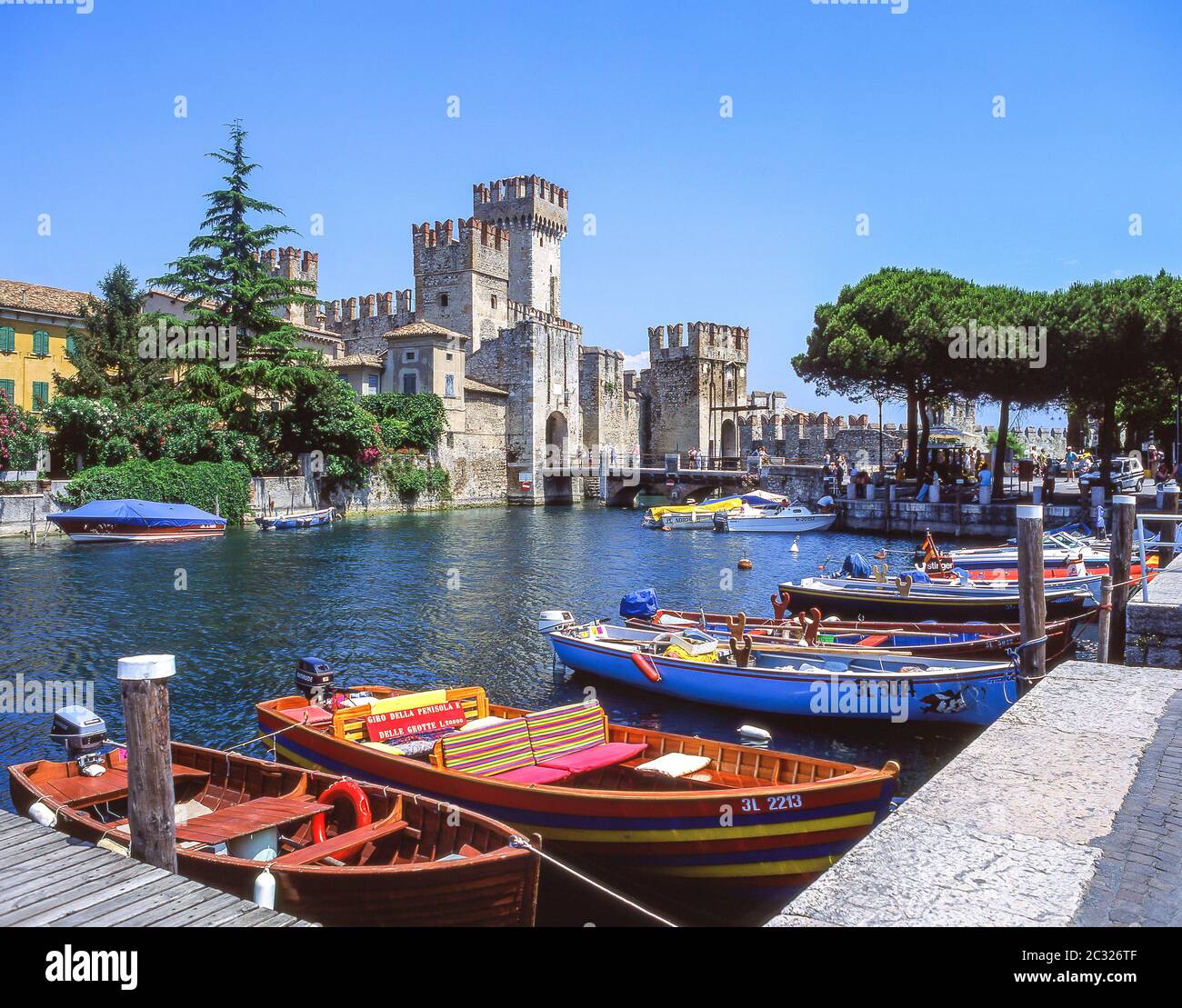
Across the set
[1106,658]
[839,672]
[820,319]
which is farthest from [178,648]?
[820,319]

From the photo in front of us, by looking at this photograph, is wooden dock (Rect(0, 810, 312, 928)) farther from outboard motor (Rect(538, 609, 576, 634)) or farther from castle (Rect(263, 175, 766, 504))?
castle (Rect(263, 175, 766, 504))

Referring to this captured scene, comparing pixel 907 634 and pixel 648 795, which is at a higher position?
pixel 907 634

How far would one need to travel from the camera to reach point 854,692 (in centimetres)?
1139

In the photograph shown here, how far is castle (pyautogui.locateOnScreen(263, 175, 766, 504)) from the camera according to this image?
5075 centimetres

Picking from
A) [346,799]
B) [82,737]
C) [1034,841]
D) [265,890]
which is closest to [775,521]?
[82,737]

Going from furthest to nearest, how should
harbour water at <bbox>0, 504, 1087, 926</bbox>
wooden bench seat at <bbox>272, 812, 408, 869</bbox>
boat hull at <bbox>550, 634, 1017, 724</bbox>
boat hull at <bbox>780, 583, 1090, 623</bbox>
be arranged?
boat hull at <bbox>780, 583, 1090, 623</bbox>
harbour water at <bbox>0, 504, 1087, 926</bbox>
boat hull at <bbox>550, 634, 1017, 724</bbox>
wooden bench seat at <bbox>272, 812, 408, 869</bbox>

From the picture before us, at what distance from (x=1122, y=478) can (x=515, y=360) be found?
33.0 meters

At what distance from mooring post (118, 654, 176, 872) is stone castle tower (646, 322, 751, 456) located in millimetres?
59292

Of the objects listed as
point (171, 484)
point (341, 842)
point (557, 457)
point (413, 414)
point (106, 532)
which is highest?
point (413, 414)

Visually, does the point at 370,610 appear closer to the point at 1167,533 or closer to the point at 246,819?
the point at 246,819

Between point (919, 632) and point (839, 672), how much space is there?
10.2 ft

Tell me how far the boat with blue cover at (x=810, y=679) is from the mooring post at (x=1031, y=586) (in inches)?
16.9

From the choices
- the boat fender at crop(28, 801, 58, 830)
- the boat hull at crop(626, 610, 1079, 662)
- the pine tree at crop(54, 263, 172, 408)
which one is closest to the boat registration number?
the boat fender at crop(28, 801, 58, 830)
